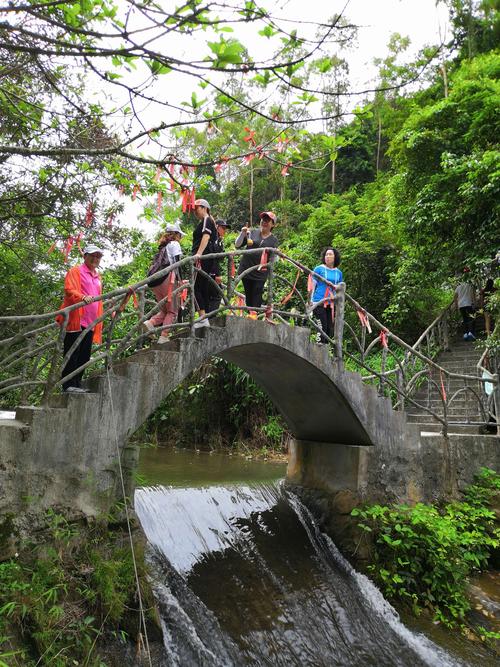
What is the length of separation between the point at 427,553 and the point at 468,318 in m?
7.49

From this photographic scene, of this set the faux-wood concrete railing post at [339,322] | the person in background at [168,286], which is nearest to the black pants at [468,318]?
the faux-wood concrete railing post at [339,322]

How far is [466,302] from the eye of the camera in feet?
43.2

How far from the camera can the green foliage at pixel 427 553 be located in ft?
22.9

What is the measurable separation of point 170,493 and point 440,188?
9572 mm

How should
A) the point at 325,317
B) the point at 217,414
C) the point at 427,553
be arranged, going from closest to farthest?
1. the point at 427,553
2. the point at 325,317
3. the point at 217,414

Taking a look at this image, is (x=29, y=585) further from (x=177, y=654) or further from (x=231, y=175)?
(x=231, y=175)

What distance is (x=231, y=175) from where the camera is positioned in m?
32.8

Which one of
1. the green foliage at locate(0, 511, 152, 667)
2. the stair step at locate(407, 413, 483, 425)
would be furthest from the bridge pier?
the green foliage at locate(0, 511, 152, 667)

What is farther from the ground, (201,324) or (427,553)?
(201,324)

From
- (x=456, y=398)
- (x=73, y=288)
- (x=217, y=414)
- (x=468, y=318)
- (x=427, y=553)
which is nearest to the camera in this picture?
(x=73, y=288)

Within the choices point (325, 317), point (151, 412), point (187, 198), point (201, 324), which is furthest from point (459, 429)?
point (187, 198)

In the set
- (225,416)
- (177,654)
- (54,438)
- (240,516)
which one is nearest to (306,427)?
(240,516)

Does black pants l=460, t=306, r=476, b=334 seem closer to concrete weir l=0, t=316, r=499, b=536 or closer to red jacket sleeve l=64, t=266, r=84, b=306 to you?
concrete weir l=0, t=316, r=499, b=536

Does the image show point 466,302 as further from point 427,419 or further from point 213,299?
point 213,299
